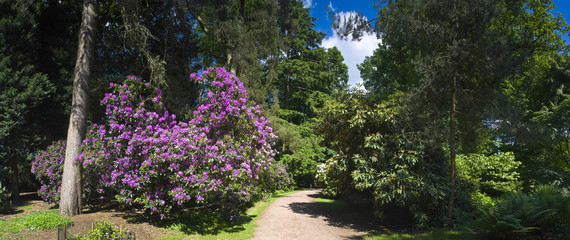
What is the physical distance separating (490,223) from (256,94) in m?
11.1

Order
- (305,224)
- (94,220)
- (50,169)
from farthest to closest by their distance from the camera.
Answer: (50,169) → (305,224) → (94,220)

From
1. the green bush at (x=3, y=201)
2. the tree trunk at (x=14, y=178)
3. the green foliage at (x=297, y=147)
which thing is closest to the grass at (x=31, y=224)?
the green bush at (x=3, y=201)

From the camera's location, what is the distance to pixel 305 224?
1023 centimetres

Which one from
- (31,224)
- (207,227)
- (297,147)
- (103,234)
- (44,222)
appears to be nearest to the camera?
(103,234)

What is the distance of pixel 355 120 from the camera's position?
384 inches

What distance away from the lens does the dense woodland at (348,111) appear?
8.55 meters

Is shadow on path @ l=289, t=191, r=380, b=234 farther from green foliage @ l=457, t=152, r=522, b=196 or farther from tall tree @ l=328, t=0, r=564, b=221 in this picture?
green foliage @ l=457, t=152, r=522, b=196

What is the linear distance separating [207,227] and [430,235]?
21.6 feet

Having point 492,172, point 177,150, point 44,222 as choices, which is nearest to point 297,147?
point 492,172

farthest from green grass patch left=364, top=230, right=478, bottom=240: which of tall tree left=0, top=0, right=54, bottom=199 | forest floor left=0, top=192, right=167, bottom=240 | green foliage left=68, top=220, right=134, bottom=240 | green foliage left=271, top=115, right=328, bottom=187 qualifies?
tall tree left=0, top=0, right=54, bottom=199

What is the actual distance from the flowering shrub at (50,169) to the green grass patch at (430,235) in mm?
10946

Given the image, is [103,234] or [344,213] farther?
[344,213]

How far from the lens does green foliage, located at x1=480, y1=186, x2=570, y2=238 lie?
21.9 ft

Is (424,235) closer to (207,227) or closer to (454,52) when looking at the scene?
(454,52)
